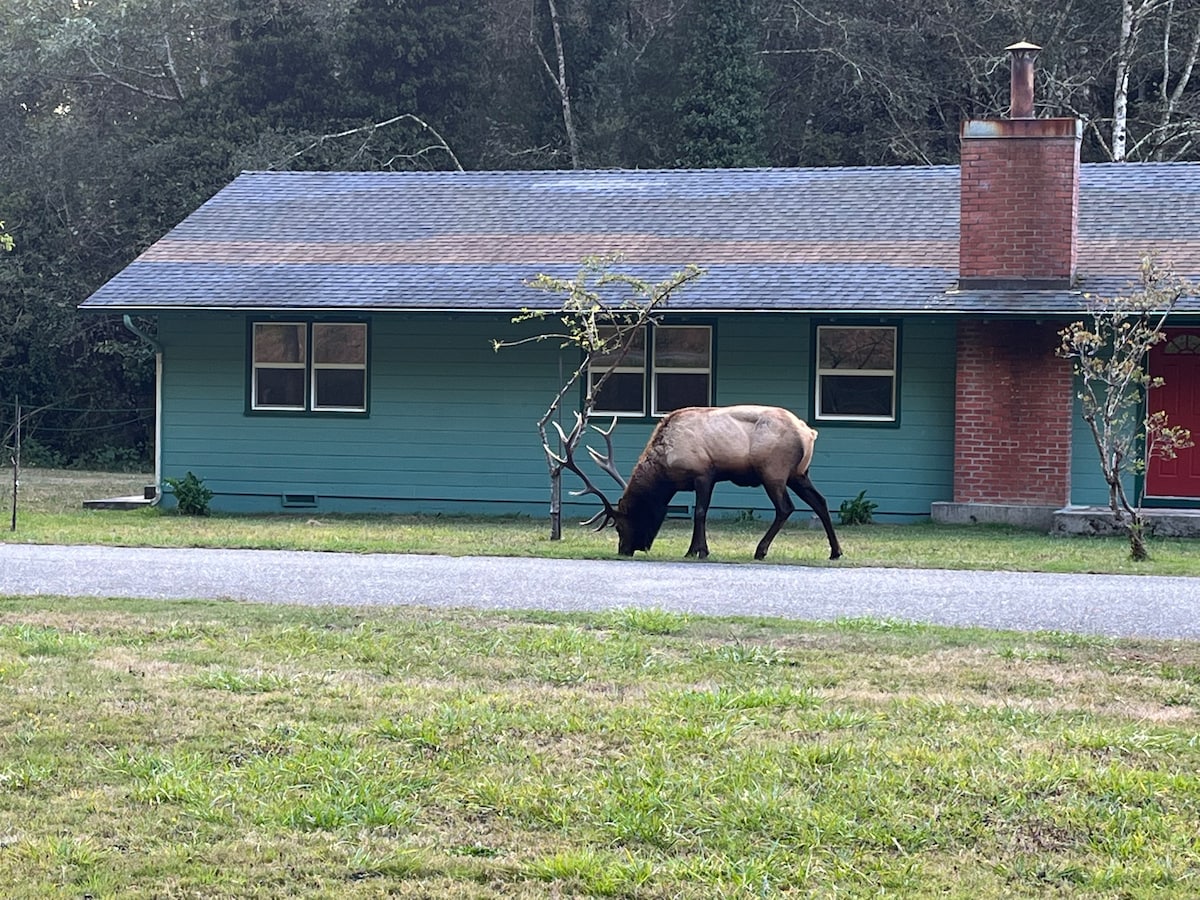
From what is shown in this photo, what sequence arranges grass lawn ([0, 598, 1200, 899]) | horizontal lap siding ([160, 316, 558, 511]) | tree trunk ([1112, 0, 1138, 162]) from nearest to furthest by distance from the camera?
grass lawn ([0, 598, 1200, 899]) → horizontal lap siding ([160, 316, 558, 511]) → tree trunk ([1112, 0, 1138, 162])

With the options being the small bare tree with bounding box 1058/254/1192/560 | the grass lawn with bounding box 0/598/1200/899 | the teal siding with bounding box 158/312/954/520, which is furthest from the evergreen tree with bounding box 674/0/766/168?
the grass lawn with bounding box 0/598/1200/899

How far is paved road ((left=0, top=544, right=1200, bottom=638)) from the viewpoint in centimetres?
1110

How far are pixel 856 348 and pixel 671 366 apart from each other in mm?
2365

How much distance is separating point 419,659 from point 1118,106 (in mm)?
27445

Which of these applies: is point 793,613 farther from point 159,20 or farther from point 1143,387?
point 159,20

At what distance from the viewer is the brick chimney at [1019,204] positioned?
20.7m

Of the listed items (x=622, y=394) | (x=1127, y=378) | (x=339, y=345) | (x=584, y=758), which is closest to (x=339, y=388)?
(x=339, y=345)

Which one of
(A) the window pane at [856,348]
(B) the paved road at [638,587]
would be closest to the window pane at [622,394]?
(A) the window pane at [856,348]

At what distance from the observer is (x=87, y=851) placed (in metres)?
5.77

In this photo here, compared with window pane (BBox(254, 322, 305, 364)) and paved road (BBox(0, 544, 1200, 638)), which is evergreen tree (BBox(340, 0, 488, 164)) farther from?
paved road (BBox(0, 544, 1200, 638))

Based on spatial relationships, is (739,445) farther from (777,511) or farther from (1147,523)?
(1147,523)

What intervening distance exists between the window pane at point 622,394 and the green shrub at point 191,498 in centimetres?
524

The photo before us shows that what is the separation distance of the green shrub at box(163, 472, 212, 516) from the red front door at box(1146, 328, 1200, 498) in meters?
11.9

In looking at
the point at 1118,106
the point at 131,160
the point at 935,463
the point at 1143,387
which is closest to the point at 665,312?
the point at 935,463
